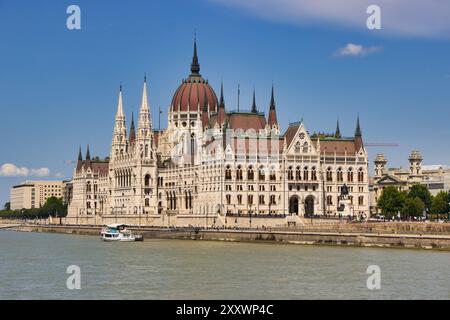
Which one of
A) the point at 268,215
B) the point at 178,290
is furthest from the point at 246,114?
the point at 178,290

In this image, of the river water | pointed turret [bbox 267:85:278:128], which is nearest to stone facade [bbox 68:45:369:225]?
pointed turret [bbox 267:85:278:128]

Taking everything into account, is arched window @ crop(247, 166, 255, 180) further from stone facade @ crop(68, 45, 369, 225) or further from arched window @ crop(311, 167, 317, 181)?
arched window @ crop(311, 167, 317, 181)

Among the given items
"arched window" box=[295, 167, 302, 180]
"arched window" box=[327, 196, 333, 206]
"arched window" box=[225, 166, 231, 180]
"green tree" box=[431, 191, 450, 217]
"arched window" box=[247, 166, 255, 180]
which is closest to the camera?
"arched window" box=[225, 166, 231, 180]

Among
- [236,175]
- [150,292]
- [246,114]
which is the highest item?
[246,114]

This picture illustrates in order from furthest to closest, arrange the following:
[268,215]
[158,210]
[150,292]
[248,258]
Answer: [158,210] < [268,215] < [248,258] < [150,292]

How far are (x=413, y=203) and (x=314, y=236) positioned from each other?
43.7 meters

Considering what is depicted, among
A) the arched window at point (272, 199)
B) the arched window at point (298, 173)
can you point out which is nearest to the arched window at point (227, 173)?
the arched window at point (272, 199)

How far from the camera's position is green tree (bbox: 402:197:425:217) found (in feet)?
474

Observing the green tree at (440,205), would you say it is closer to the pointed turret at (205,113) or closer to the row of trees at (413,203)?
the row of trees at (413,203)

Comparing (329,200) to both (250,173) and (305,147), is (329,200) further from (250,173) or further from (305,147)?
(250,173)

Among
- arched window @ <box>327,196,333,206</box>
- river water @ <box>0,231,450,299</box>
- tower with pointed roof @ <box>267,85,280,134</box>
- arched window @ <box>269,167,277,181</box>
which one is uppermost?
tower with pointed roof @ <box>267,85,280,134</box>

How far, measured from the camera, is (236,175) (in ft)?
473
